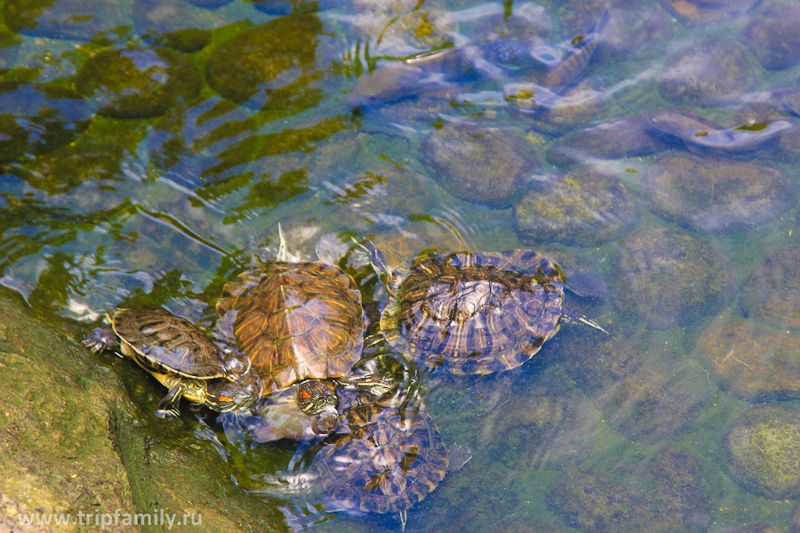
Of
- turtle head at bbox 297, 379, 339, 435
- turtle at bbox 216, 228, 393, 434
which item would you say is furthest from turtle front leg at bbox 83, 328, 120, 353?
turtle head at bbox 297, 379, 339, 435

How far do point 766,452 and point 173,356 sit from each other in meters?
4.91

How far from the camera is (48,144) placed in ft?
15.9

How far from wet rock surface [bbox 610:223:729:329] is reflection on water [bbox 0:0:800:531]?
0.07 ft

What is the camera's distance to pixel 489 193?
5.15m

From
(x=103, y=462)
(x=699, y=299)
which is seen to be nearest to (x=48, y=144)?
(x=103, y=462)

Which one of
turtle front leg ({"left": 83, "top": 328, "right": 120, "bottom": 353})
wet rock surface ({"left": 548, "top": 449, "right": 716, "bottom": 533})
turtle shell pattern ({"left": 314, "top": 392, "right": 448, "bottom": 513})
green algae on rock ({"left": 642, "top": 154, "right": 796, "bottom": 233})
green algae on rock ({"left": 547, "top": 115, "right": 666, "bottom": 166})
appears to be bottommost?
wet rock surface ({"left": 548, "top": 449, "right": 716, "bottom": 533})

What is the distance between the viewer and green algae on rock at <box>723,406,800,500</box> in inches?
159

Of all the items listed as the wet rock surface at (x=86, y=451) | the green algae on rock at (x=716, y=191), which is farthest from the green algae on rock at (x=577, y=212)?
the wet rock surface at (x=86, y=451)

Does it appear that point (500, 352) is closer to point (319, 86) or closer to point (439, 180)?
point (439, 180)

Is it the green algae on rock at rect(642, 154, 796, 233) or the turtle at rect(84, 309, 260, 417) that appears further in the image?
the green algae on rock at rect(642, 154, 796, 233)

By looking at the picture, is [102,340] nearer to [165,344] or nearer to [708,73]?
[165,344]

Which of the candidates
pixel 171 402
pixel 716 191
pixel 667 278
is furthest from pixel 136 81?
pixel 716 191

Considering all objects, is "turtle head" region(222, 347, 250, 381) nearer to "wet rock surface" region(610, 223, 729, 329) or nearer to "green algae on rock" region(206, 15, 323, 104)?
"green algae on rock" region(206, 15, 323, 104)

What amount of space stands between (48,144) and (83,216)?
3.02 ft
